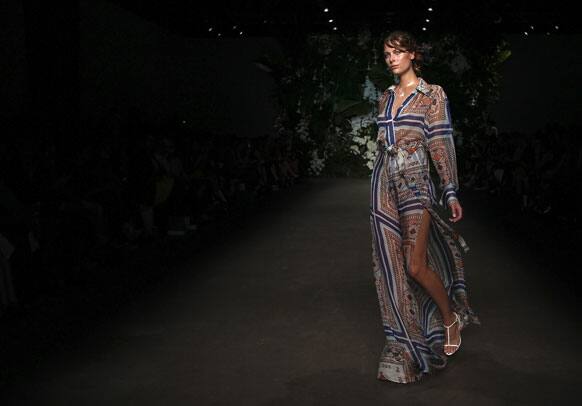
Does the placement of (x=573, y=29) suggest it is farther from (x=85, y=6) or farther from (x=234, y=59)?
(x=85, y=6)

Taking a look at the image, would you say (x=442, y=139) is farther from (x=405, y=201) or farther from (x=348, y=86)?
(x=348, y=86)

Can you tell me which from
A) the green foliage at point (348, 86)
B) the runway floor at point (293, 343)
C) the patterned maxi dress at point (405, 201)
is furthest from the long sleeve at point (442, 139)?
Result: the green foliage at point (348, 86)

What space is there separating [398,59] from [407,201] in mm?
673

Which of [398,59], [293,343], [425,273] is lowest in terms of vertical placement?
[293,343]

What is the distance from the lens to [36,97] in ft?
29.1

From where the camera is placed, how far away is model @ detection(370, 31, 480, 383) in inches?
137

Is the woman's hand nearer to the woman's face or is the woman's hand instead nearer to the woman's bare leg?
the woman's bare leg

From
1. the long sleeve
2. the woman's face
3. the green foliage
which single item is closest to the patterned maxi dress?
the long sleeve

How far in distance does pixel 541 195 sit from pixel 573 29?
10888mm

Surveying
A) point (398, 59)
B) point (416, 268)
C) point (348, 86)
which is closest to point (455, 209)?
point (416, 268)

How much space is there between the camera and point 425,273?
3.54 meters

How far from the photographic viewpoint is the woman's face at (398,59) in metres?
3.52

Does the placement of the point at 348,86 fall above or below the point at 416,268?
above

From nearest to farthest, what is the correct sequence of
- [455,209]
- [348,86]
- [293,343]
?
[455,209] < [293,343] < [348,86]
